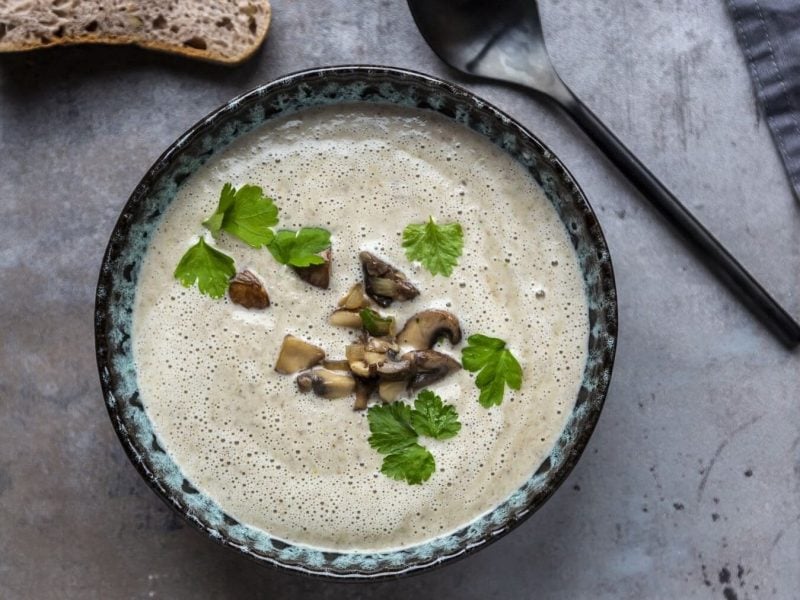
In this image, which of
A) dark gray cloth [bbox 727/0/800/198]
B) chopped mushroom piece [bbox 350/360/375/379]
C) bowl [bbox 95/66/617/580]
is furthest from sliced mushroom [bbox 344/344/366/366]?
dark gray cloth [bbox 727/0/800/198]

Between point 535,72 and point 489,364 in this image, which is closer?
point 489,364

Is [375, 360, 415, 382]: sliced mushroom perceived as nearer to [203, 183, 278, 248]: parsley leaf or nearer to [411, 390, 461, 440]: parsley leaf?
[411, 390, 461, 440]: parsley leaf

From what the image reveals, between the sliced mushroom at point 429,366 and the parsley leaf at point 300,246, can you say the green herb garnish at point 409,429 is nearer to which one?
the sliced mushroom at point 429,366

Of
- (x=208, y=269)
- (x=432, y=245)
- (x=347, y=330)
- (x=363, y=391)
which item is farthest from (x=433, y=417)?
(x=208, y=269)

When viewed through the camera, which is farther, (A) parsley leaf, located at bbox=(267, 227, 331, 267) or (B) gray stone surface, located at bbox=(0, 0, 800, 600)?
(B) gray stone surface, located at bbox=(0, 0, 800, 600)

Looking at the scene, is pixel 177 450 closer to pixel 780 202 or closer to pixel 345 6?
pixel 345 6

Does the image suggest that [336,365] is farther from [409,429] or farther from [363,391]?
[409,429]
